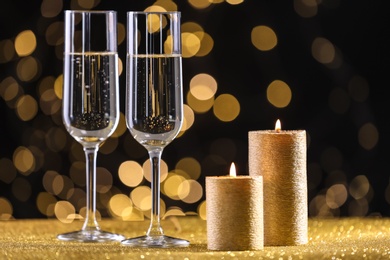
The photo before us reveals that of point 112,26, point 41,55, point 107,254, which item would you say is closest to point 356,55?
point 41,55

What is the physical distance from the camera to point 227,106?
2453mm

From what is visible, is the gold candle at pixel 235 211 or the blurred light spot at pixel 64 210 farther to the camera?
the blurred light spot at pixel 64 210

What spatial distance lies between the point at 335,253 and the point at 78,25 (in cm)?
46

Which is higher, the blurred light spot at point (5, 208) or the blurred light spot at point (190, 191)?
the blurred light spot at point (190, 191)

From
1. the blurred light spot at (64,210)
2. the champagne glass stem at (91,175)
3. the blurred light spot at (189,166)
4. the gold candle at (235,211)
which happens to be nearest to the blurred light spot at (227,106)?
the blurred light spot at (189,166)

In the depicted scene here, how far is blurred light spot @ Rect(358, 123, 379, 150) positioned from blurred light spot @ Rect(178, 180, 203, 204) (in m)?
0.45

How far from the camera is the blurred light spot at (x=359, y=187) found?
2498mm

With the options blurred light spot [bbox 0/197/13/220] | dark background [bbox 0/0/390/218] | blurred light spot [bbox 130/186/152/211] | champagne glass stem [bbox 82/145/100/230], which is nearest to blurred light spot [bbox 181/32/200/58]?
dark background [bbox 0/0/390/218]

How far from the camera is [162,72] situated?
3.92 ft

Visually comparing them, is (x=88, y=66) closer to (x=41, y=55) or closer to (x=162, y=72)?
(x=162, y=72)

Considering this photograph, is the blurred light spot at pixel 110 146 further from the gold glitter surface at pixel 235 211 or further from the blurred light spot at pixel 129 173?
the gold glitter surface at pixel 235 211

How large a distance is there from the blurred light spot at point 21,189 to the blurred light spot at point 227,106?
54 cm

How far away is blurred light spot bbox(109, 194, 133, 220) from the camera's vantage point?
2520mm

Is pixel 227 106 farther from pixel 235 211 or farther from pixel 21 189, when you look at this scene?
pixel 235 211
